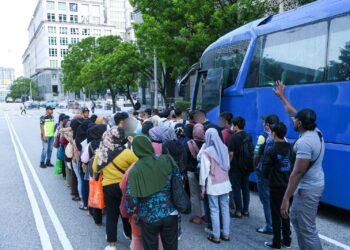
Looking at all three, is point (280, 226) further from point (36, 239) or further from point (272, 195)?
point (36, 239)

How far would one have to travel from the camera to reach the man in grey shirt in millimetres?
3646

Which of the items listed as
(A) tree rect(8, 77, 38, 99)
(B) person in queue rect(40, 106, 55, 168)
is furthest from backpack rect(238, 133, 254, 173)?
(A) tree rect(8, 77, 38, 99)

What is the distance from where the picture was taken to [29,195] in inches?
315

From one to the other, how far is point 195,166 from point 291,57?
2.84 meters

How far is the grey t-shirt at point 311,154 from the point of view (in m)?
3.62

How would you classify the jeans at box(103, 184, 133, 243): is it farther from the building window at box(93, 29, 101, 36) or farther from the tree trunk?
the building window at box(93, 29, 101, 36)

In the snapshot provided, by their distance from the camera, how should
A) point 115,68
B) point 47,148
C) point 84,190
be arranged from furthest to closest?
point 115,68
point 47,148
point 84,190

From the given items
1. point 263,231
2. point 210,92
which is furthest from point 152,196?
point 210,92

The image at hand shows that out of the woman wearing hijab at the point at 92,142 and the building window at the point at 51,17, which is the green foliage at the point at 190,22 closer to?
the woman wearing hijab at the point at 92,142

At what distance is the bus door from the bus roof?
0.91m

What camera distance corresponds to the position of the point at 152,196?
11.9 ft

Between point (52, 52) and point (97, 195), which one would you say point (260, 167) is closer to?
point (97, 195)

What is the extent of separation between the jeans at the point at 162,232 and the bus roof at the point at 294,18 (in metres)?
4.40

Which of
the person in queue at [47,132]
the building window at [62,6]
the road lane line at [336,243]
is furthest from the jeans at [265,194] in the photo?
the building window at [62,6]
